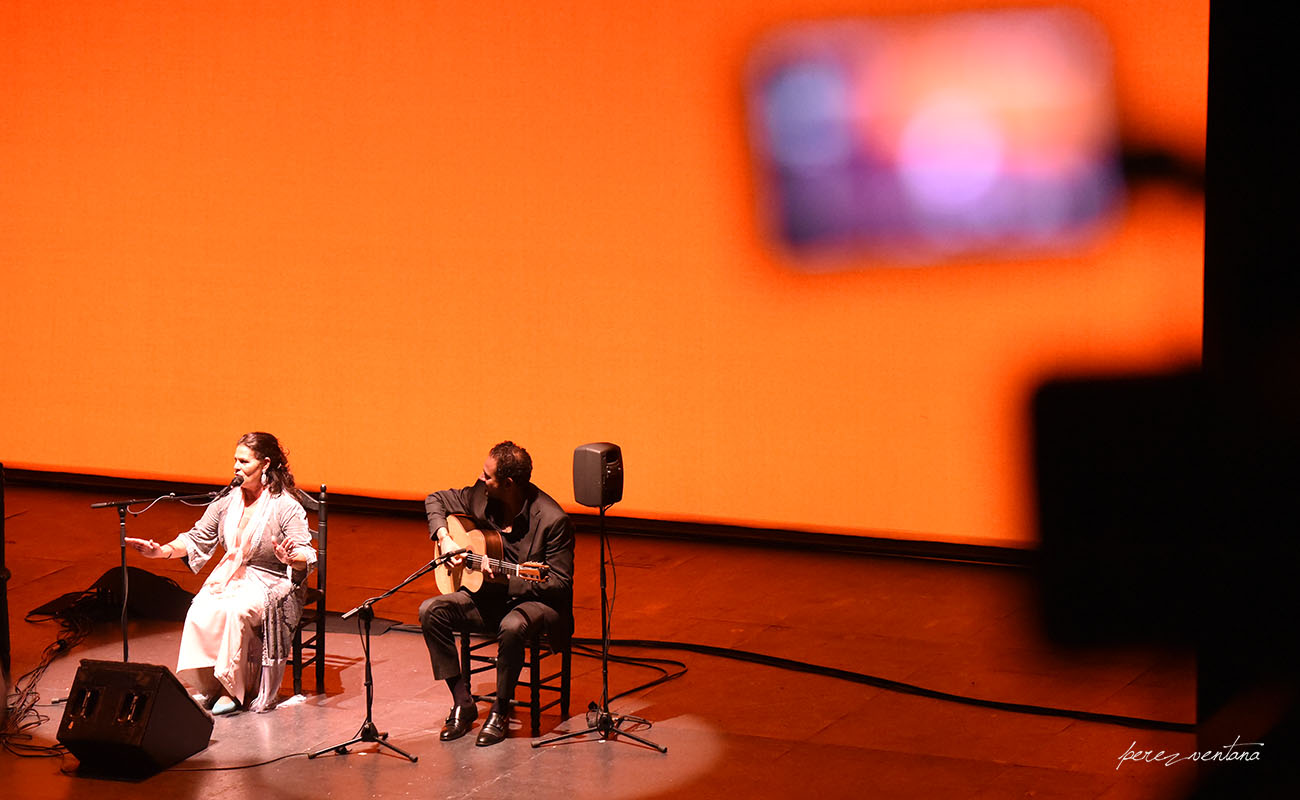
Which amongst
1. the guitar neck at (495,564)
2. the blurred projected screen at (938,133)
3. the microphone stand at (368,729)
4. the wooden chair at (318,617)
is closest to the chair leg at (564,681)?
the guitar neck at (495,564)

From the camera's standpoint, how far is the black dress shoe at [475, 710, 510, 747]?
237 inches

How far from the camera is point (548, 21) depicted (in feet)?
Answer: 28.9

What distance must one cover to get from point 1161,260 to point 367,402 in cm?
416

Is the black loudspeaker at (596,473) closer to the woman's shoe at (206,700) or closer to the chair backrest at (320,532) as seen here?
the chair backrest at (320,532)

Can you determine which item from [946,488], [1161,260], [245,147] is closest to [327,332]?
[245,147]

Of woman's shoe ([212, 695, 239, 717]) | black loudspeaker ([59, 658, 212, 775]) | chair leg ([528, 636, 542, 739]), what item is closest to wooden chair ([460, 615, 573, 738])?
chair leg ([528, 636, 542, 739])

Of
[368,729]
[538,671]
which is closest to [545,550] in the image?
[538,671]

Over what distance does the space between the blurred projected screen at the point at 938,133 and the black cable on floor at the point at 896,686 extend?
7.14 feet

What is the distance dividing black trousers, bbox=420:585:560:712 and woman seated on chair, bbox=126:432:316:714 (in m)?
0.62

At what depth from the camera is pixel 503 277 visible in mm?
9047

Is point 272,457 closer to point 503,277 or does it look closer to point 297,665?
point 297,665

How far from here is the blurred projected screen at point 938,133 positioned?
25.4ft

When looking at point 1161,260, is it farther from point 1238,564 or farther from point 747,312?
point 1238,564

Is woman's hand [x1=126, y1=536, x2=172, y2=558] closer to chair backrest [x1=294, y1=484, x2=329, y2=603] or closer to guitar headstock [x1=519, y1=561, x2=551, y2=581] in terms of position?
chair backrest [x1=294, y1=484, x2=329, y2=603]
